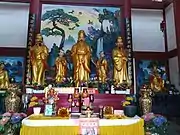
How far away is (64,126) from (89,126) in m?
0.31

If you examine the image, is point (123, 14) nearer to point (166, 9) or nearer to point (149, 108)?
point (166, 9)

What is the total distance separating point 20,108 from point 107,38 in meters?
3.54

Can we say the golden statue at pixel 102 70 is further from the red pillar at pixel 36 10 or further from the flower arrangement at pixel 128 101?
the red pillar at pixel 36 10

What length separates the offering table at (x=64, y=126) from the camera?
2913 millimetres

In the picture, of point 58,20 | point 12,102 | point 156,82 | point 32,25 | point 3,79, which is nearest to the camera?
point 12,102

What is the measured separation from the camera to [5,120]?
3340mm

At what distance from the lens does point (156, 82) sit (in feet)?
23.2

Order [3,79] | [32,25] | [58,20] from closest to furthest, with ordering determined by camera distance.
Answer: [32,25], [3,79], [58,20]

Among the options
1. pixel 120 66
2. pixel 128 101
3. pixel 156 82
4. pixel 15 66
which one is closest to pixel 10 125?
pixel 128 101

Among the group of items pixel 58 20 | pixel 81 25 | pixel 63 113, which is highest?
pixel 58 20

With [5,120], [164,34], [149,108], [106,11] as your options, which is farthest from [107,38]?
[5,120]

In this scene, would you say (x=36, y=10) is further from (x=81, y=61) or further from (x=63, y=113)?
(x=63, y=113)

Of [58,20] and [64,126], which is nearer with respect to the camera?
[64,126]

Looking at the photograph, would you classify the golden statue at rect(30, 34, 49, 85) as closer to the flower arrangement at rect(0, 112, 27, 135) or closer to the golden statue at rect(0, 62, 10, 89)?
the golden statue at rect(0, 62, 10, 89)
